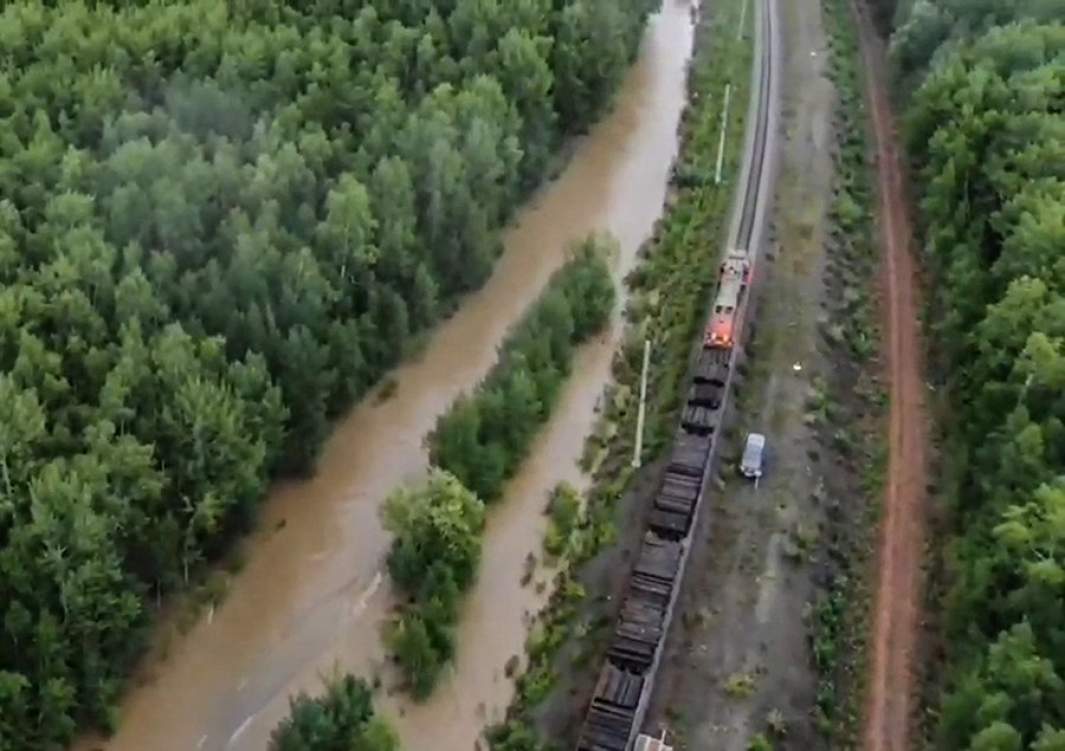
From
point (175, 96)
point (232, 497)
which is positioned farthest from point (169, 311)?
point (175, 96)

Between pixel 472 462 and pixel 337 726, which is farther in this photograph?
pixel 472 462

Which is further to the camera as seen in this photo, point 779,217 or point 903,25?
point 903,25

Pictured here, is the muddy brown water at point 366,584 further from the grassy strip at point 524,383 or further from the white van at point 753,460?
the white van at point 753,460

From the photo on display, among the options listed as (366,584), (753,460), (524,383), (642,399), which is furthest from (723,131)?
(366,584)

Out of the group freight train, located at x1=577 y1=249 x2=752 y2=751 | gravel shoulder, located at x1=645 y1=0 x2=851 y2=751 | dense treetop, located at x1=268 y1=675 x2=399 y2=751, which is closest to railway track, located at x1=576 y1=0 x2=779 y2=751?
freight train, located at x1=577 y1=249 x2=752 y2=751

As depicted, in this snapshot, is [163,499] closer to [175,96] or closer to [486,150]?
[175,96]

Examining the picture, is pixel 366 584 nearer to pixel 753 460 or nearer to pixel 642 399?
pixel 642 399
